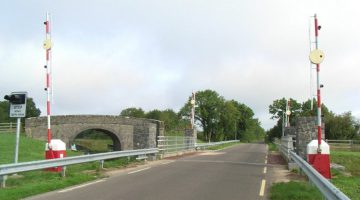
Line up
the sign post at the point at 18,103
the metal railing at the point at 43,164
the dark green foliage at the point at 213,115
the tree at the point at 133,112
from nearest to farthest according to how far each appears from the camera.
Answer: the metal railing at the point at 43,164
the sign post at the point at 18,103
the dark green foliage at the point at 213,115
the tree at the point at 133,112

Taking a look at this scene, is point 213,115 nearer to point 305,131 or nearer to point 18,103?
point 305,131

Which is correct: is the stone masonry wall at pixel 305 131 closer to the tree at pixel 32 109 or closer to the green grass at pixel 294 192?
the green grass at pixel 294 192

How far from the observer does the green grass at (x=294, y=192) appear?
11425mm

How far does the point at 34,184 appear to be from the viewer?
1348cm

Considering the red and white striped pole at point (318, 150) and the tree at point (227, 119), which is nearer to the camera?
the red and white striped pole at point (318, 150)

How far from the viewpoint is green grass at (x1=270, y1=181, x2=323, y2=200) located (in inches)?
450

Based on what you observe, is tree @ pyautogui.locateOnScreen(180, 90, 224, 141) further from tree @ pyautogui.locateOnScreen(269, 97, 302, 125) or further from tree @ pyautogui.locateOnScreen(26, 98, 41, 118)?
tree @ pyautogui.locateOnScreen(26, 98, 41, 118)

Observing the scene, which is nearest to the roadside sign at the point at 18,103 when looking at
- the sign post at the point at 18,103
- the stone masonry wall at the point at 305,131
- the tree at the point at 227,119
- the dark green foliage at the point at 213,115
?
the sign post at the point at 18,103

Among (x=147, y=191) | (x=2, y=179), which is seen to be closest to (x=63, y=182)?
(x=2, y=179)

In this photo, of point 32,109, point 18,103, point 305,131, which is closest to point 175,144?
point 305,131

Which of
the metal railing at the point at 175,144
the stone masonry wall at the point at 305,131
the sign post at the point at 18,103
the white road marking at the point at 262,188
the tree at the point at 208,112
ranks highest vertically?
the tree at the point at 208,112

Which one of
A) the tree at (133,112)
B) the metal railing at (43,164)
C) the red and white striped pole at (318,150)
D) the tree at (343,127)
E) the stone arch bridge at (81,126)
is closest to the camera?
the metal railing at (43,164)

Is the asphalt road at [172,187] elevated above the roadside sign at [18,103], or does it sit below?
below

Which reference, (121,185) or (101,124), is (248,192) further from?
(101,124)
